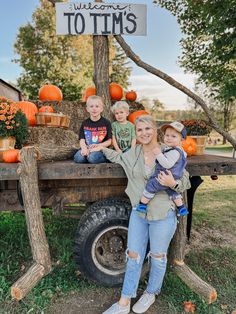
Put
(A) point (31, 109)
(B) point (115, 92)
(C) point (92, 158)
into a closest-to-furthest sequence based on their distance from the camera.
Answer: (C) point (92, 158), (A) point (31, 109), (B) point (115, 92)

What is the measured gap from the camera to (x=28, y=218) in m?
2.71

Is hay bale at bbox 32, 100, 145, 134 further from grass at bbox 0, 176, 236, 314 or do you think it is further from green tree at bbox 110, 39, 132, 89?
green tree at bbox 110, 39, 132, 89

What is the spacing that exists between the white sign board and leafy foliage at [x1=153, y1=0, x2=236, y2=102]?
2.76m

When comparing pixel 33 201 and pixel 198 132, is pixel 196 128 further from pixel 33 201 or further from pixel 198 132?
pixel 33 201

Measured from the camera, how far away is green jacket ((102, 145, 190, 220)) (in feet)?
7.96

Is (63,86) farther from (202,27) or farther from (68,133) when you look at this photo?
(68,133)

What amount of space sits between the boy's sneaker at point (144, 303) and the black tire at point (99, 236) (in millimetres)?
370

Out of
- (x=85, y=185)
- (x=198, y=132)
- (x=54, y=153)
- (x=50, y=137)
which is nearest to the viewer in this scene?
(x=85, y=185)

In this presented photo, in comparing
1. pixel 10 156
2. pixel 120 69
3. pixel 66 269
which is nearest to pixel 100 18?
pixel 10 156

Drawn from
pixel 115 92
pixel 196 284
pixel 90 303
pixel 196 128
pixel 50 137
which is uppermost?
pixel 115 92

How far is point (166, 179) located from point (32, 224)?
1273 millimetres

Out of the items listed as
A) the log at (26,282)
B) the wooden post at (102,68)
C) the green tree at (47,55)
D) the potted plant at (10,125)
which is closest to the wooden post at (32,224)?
the log at (26,282)

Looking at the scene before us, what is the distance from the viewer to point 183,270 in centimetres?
286

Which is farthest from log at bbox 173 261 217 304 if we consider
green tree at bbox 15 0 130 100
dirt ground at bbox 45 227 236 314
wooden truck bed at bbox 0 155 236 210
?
green tree at bbox 15 0 130 100
